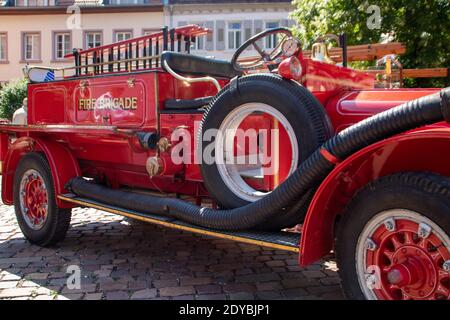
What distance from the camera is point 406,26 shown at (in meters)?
9.70

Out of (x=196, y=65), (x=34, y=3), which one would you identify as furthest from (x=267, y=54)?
(x=34, y=3)

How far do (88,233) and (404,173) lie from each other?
399cm

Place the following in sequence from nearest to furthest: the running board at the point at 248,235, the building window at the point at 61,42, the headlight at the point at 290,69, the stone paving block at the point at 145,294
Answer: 1. the running board at the point at 248,235
2. the headlight at the point at 290,69
3. the stone paving block at the point at 145,294
4. the building window at the point at 61,42

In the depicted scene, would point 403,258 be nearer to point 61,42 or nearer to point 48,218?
point 48,218

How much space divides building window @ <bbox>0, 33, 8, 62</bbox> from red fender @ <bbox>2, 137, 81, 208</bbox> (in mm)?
24691

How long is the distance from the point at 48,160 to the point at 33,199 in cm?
57

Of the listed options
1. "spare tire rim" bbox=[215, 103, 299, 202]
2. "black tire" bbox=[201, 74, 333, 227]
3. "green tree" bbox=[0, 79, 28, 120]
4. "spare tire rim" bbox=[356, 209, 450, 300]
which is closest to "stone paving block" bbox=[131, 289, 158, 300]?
"black tire" bbox=[201, 74, 333, 227]

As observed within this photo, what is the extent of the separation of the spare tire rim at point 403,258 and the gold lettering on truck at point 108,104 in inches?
98.1

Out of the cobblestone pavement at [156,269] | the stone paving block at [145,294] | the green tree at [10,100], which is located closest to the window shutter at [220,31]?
the green tree at [10,100]

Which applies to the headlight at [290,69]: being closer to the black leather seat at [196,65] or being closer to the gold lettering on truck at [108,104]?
the black leather seat at [196,65]

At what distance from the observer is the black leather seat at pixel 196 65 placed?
4.14m

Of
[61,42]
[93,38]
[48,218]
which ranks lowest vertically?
[48,218]

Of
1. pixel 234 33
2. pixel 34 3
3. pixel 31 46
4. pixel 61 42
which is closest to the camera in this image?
pixel 234 33
